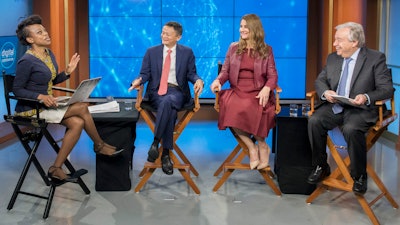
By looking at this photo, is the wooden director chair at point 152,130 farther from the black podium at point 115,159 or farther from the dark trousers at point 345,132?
the dark trousers at point 345,132

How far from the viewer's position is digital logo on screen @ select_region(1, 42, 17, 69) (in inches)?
324

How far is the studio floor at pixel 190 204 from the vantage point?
516 centimetres

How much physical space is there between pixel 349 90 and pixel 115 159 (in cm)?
205

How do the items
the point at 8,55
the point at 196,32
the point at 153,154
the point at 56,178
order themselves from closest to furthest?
the point at 56,178 < the point at 153,154 < the point at 8,55 < the point at 196,32

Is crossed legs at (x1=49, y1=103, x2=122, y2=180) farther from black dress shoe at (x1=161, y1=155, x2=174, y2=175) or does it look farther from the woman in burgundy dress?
the woman in burgundy dress

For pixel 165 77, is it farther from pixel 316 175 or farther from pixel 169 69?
pixel 316 175

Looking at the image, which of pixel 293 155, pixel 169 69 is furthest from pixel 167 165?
pixel 293 155

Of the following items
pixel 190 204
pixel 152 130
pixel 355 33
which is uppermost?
pixel 355 33

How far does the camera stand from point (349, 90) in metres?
5.43

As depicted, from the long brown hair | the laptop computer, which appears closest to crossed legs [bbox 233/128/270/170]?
the long brown hair

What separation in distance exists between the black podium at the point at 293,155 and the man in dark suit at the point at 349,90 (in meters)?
0.31

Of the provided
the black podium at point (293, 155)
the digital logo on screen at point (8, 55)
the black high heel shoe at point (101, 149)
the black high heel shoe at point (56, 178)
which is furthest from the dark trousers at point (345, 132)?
the digital logo on screen at point (8, 55)

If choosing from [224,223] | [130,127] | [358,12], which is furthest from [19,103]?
[358,12]

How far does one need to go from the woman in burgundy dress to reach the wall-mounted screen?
484 centimetres
